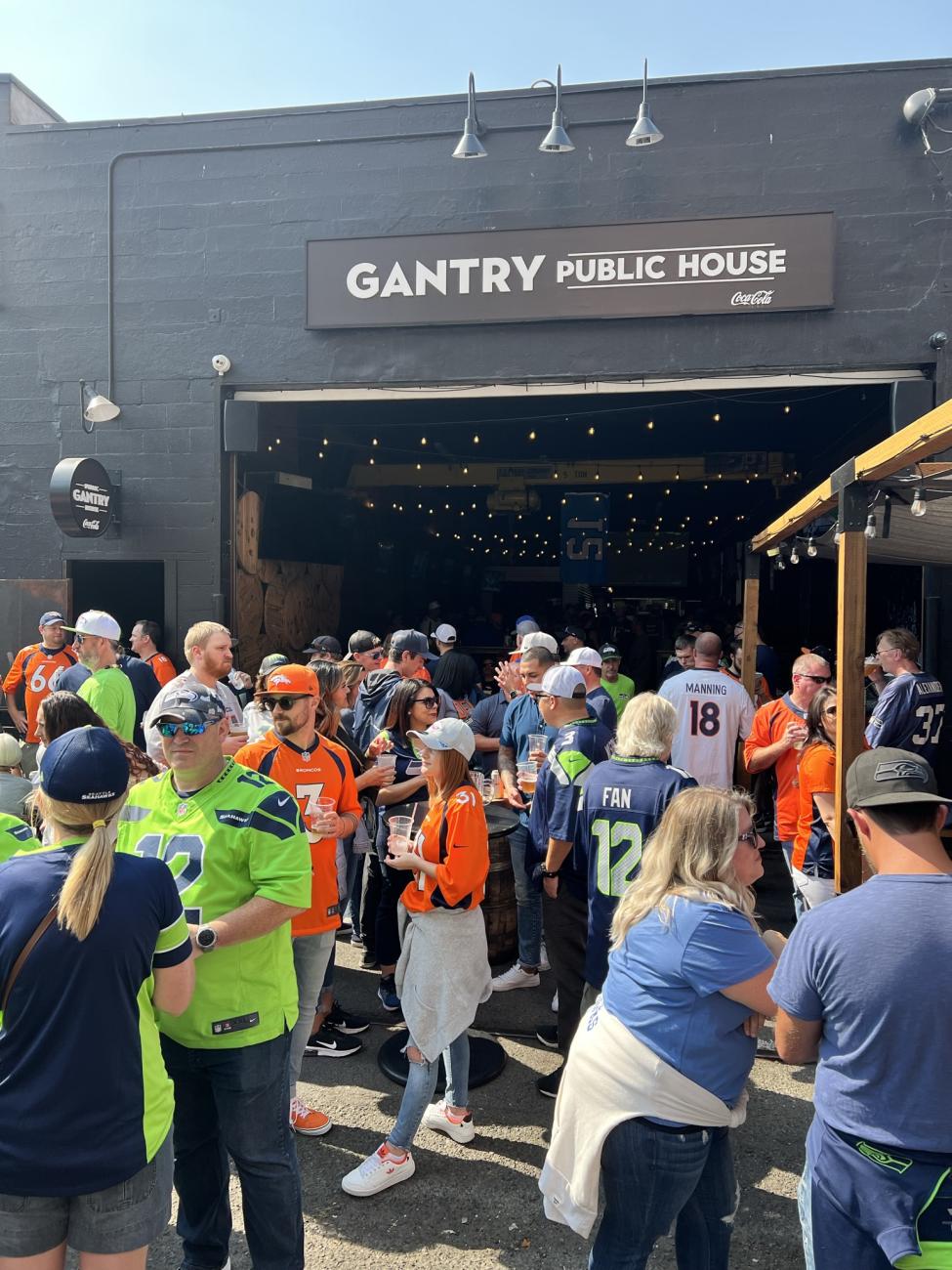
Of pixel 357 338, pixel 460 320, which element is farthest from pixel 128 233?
pixel 460 320

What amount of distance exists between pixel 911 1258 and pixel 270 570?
10106 mm

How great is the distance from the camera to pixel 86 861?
2.07 meters

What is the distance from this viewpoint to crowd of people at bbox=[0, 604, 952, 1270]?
203 cm

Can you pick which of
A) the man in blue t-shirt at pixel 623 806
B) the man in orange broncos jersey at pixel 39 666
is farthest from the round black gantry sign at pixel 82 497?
the man in blue t-shirt at pixel 623 806

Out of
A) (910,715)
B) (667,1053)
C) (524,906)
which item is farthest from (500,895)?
(667,1053)

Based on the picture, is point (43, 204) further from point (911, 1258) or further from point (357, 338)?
point (911, 1258)

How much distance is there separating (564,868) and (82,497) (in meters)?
6.93

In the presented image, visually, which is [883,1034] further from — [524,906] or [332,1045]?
[524,906]

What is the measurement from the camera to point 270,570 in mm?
11156

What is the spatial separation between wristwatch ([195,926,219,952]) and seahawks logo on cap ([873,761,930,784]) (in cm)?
188

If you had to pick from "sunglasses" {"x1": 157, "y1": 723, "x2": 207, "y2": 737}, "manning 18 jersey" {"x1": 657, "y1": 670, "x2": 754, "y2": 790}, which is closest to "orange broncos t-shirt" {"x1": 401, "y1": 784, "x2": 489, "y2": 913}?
"sunglasses" {"x1": 157, "y1": 723, "x2": 207, "y2": 737}

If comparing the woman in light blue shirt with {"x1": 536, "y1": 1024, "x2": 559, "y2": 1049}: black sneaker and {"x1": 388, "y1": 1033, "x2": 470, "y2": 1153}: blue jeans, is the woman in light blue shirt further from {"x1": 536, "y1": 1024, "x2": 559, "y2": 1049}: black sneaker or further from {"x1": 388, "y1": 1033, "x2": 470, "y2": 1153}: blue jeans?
{"x1": 536, "y1": 1024, "x2": 559, "y2": 1049}: black sneaker

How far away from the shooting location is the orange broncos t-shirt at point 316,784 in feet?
12.1

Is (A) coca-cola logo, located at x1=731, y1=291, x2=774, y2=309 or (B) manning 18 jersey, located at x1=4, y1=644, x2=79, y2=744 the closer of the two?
(B) manning 18 jersey, located at x1=4, y1=644, x2=79, y2=744
